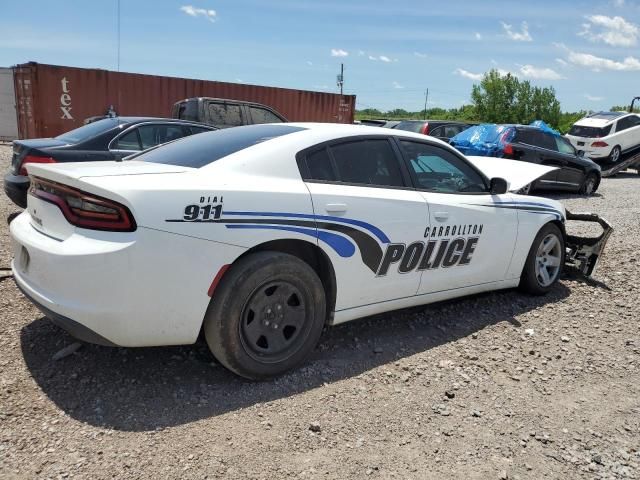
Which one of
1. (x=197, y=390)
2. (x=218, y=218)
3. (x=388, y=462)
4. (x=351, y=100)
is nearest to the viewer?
(x=388, y=462)

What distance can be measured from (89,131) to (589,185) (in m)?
10.7

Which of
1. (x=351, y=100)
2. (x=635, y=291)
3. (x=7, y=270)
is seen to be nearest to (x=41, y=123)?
(x=351, y=100)

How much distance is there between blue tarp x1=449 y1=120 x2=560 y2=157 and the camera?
1165cm

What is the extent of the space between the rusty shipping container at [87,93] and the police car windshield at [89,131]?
9.26 metres

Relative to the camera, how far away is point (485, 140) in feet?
39.0

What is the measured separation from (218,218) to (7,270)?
108 inches

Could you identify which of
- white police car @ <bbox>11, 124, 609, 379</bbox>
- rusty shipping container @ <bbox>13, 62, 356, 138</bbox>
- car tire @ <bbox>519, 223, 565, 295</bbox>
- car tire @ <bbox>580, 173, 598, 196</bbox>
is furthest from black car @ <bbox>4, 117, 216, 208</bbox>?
rusty shipping container @ <bbox>13, 62, 356, 138</bbox>

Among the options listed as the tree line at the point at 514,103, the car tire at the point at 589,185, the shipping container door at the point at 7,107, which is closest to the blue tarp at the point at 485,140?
the car tire at the point at 589,185

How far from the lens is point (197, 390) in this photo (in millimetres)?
3049

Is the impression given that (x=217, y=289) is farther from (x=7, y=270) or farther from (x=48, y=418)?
(x=7, y=270)

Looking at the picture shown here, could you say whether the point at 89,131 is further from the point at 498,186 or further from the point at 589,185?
the point at 589,185

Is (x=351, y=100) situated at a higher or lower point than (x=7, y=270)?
higher

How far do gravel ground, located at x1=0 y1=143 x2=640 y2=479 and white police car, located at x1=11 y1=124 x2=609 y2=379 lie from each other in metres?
0.32

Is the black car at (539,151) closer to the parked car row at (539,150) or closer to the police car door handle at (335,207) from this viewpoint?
the parked car row at (539,150)
